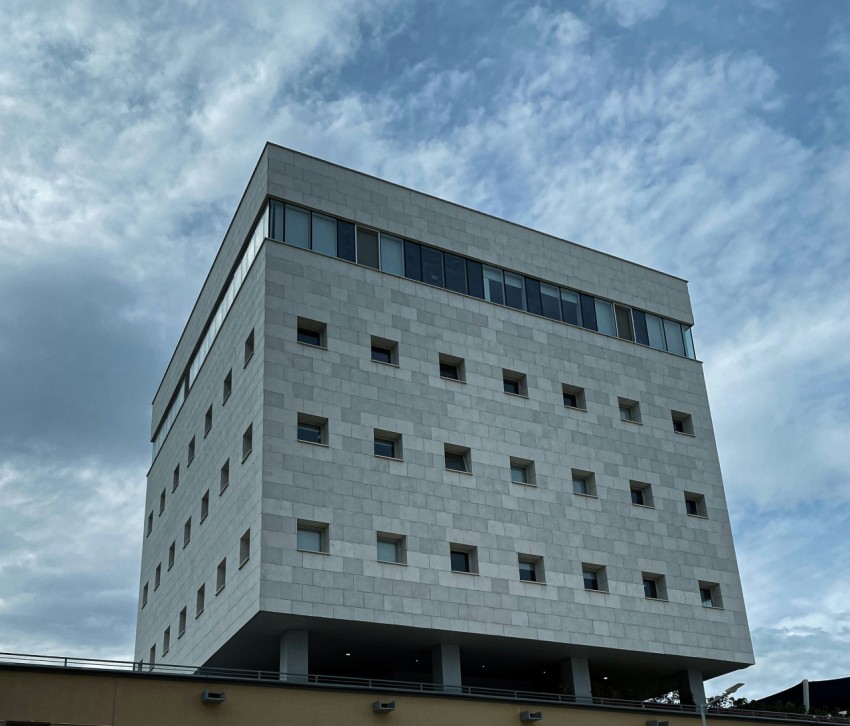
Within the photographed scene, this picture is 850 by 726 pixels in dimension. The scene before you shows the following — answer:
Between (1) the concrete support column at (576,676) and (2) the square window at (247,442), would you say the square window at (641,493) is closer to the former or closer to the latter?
(1) the concrete support column at (576,676)

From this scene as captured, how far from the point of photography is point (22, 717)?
31.0 metres

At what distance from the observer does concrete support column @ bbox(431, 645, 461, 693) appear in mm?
40969

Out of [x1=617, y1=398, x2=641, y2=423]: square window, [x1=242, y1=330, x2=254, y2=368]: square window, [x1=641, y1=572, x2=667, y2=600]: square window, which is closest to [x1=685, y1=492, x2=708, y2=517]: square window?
[x1=617, y1=398, x2=641, y2=423]: square window

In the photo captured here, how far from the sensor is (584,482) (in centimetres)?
4784

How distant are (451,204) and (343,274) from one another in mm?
7973

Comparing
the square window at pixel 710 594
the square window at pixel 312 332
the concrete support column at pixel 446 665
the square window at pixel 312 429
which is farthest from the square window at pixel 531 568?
the square window at pixel 312 332

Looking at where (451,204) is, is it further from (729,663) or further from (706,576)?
(729,663)

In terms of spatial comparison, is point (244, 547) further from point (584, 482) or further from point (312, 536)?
point (584, 482)

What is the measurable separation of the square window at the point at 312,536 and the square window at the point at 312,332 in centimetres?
788

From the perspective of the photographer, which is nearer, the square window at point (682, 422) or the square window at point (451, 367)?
the square window at point (451, 367)

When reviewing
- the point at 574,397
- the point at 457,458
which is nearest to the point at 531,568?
the point at 457,458

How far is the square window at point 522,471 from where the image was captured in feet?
150

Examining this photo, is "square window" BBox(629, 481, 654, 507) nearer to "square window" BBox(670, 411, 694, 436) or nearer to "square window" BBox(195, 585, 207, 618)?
"square window" BBox(670, 411, 694, 436)

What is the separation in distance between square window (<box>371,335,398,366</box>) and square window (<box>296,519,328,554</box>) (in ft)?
27.8
